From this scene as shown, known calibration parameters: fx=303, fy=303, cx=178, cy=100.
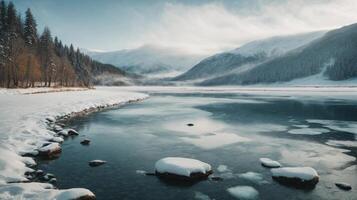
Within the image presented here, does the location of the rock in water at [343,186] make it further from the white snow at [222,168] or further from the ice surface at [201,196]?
the ice surface at [201,196]

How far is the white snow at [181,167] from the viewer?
13.6 metres

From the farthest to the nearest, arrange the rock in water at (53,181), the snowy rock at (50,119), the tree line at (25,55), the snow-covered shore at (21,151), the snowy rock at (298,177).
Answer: the tree line at (25,55) < the snowy rock at (50,119) < the snowy rock at (298,177) < the rock in water at (53,181) < the snow-covered shore at (21,151)

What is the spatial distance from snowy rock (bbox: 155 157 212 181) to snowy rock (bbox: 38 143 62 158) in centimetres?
656

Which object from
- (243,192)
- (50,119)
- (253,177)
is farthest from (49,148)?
(50,119)

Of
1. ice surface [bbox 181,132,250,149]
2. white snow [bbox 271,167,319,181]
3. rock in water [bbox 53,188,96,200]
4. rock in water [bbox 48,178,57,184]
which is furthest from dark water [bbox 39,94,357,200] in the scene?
rock in water [bbox 53,188,96,200]

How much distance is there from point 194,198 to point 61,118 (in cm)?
2321

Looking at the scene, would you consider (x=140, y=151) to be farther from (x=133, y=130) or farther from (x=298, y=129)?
(x=298, y=129)

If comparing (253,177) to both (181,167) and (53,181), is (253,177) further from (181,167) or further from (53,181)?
(53,181)

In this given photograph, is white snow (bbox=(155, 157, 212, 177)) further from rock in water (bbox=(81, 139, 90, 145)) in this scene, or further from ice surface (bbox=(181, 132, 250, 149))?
rock in water (bbox=(81, 139, 90, 145))

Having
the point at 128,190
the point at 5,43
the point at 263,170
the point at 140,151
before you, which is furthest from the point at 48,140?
the point at 5,43

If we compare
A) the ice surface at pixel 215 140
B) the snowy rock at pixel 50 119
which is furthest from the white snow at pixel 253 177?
the snowy rock at pixel 50 119

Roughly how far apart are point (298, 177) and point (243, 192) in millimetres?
2781

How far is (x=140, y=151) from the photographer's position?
1847 centimetres

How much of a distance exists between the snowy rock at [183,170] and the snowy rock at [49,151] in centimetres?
656
